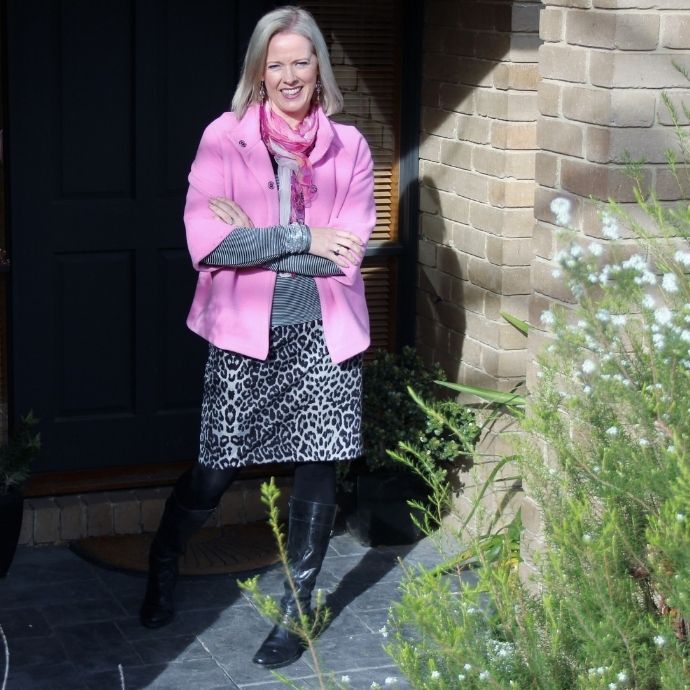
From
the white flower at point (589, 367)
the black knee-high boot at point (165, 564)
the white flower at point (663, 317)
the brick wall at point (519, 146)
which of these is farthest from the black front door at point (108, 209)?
the white flower at point (663, 317)

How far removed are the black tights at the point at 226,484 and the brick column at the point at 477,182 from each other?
1090 millimetres

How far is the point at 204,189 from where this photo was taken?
4.66 metres

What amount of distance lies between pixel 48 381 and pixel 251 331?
1505 mm

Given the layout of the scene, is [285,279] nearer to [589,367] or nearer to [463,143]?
[463,143]

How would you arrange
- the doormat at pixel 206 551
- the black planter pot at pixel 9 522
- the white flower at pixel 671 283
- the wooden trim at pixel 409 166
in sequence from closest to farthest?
the white flower at pixel 671 283, the black planter pot at pixel 9 522, the doormat at pixel 206 551, the wooden trim at pixel 409 166

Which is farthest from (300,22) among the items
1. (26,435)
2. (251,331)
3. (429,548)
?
(429,548)

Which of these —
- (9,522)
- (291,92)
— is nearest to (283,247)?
(291,92)

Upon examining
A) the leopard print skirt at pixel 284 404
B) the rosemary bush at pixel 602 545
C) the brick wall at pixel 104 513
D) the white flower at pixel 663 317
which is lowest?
the brick wall at pixel 104 513

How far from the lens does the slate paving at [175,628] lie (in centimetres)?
463

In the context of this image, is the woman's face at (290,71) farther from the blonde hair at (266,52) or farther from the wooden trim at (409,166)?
the wooden trim at (409,166)

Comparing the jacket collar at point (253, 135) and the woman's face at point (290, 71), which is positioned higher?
the woman's face at point (290, 71)

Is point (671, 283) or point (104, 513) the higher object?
point (671, 283)

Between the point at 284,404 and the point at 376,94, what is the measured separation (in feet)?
5.81

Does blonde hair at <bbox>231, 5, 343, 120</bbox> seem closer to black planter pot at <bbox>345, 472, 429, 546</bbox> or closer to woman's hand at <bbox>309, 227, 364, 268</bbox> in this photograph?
woman's hand at <bbox>309, 227, 364, 268</bbox>
